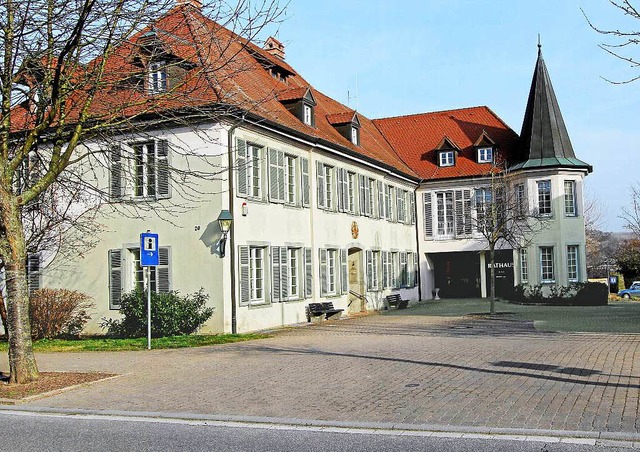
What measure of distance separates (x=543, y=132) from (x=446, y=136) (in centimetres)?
534

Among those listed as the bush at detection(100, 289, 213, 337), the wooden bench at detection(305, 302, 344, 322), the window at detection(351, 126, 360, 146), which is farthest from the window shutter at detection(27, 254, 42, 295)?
the window at detection(351, 126, 360, 146)

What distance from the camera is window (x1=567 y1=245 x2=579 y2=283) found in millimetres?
37438

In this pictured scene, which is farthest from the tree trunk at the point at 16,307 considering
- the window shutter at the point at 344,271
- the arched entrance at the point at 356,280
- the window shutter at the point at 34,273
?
the arched entrance at the point at 356,280

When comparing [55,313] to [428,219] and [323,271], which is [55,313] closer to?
[323,271]

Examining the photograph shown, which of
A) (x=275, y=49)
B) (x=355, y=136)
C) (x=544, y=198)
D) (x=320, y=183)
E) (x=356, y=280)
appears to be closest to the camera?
(x=320, y=183)

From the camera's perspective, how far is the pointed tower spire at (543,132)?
123ft

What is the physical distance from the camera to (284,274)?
23.7 meters

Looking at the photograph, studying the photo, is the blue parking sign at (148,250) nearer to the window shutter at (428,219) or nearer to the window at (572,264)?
the window shutter at (428,219)

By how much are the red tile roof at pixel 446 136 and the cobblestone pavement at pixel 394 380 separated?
74.0 ft

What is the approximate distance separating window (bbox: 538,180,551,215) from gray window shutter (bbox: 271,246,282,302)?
18664mm

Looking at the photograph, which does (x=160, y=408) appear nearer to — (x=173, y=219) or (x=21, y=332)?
(x=21, y=332)

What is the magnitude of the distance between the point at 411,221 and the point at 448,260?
16.1 ft

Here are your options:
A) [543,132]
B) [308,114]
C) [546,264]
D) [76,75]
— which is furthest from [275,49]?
[76,75]

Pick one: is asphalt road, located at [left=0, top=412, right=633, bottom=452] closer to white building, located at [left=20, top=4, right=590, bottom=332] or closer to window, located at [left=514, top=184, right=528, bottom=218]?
white building, located at [left=20, top=4, right=590, bottom=332]
